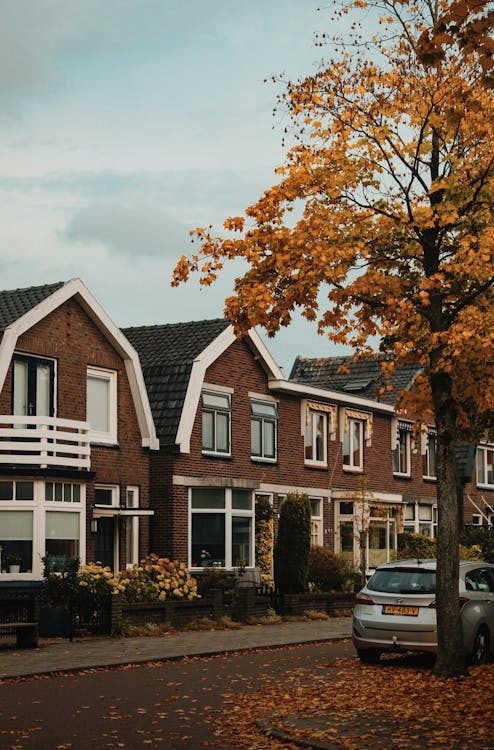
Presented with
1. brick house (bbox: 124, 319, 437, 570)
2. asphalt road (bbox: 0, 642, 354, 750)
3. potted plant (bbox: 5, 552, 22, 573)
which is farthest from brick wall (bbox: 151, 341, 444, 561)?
asphalt road (bbox: 0, 642, 354, 750)

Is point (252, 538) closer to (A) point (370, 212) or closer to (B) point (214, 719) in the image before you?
(A) point (370, 212)

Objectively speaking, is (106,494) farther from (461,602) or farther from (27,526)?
(461,602)

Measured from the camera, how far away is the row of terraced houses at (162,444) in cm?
2748

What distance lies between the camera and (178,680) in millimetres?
17719

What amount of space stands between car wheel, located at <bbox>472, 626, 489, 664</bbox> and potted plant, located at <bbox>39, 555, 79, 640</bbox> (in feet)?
28.7

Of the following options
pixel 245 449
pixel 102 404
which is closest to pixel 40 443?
pixel 102 404

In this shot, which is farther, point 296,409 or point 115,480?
point 296,409

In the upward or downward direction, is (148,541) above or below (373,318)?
below

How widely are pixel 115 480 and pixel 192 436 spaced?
3.32 metres

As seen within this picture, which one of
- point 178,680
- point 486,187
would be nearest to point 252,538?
point 178,680

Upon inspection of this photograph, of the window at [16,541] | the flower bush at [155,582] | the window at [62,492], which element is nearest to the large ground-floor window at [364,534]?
the flower bush at [155,582]

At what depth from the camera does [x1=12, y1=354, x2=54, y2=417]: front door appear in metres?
28.4

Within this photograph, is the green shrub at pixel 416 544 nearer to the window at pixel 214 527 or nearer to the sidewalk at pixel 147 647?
the window at pixel 214 527

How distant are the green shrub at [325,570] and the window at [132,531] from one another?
224 inches
